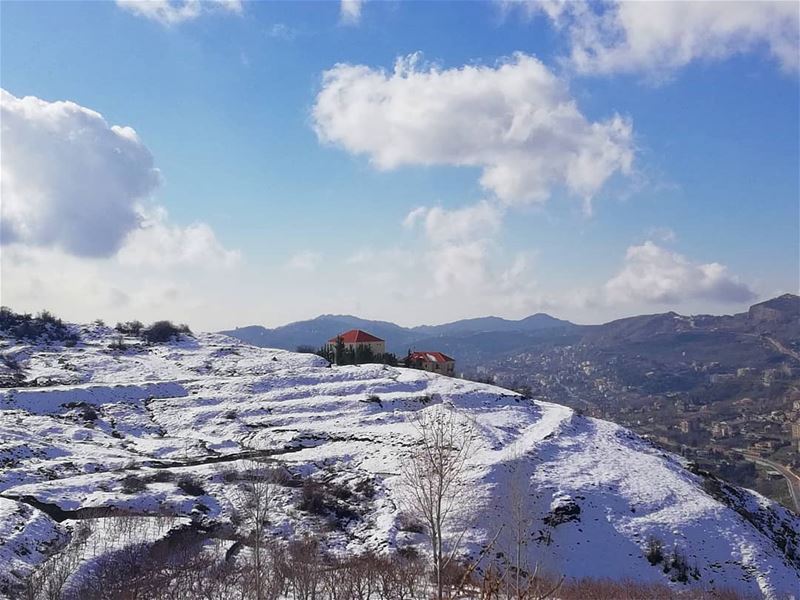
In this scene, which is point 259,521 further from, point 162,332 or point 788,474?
point 788,474

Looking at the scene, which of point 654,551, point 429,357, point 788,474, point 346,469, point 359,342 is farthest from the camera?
point 788,474

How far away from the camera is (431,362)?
86562 mm

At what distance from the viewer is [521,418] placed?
5584 centimetres

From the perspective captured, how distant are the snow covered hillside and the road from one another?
49459mm

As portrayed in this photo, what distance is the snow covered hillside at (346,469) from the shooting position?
33.0 metres

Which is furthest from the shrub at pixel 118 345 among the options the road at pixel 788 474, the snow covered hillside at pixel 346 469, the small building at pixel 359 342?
the road at pixel 788 474

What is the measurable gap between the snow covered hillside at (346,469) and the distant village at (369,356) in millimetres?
12015

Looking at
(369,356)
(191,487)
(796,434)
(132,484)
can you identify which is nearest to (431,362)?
(369,356)

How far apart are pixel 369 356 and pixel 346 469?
131 ft

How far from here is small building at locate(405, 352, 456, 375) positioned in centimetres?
8475

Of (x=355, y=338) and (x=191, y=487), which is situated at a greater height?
(x=355, y=338)

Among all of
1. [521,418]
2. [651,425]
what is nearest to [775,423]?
[651,425]

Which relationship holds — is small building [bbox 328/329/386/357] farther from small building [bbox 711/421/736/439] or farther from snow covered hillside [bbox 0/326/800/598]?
small building [bbox 711/421/736/439]

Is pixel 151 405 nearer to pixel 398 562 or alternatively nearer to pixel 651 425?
pixel 398 562
